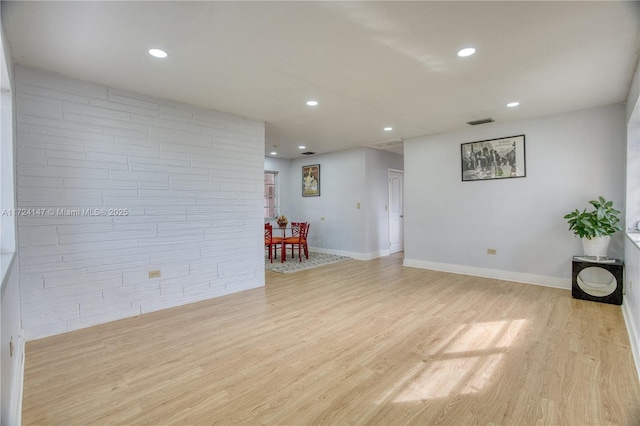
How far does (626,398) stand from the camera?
196 cm

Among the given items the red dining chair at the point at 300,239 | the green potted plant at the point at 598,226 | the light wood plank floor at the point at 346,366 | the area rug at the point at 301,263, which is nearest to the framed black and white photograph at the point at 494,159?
the green potted plant at the point at 598,226

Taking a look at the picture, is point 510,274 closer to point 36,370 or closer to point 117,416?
point 117,416

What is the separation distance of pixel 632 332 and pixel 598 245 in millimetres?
1535

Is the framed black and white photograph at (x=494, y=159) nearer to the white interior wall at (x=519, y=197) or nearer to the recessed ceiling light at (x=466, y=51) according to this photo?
the white interior wall at (x=519, y=197)

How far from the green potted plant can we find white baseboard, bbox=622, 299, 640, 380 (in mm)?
729

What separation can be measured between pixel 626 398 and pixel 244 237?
161 inches

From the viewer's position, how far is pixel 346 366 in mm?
2385

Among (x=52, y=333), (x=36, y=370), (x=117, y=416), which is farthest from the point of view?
(x=52, y=333)

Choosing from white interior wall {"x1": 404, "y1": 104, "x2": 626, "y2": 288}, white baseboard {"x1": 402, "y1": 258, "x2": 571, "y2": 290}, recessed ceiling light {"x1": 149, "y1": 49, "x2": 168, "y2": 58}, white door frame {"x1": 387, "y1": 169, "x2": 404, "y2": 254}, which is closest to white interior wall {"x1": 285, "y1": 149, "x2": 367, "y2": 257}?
white door frame {"x1": 387, "y1": 169, "x2": 404, "y2": 254}

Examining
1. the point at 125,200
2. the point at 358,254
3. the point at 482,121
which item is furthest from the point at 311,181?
the point at 125,200

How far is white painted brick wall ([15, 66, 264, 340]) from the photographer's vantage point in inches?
116

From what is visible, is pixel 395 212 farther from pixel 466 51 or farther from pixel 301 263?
pixel 466 51

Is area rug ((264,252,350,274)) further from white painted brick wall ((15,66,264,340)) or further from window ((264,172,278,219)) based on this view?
window ((264,172,278,219))

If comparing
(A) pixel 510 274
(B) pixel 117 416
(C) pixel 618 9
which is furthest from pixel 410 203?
(B) pixel 117 416
